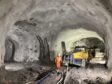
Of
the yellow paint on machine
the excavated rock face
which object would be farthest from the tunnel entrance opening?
the excavated rock face

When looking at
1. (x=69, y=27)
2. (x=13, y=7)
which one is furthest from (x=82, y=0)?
(x=69, y=27)

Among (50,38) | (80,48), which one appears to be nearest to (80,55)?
(80,48)

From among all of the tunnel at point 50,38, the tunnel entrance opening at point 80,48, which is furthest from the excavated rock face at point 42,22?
the tunnel entrance opening at point 80,48

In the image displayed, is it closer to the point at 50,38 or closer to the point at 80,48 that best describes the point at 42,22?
the point at 50,38

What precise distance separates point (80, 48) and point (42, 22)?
5.49m

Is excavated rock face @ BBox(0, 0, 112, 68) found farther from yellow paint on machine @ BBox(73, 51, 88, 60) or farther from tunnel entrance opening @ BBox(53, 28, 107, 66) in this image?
yellow paint on machine @ BBox(73, 51, 88, 60)

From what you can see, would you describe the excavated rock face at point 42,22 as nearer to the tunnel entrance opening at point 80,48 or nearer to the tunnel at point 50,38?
the tunnel at point 50,38

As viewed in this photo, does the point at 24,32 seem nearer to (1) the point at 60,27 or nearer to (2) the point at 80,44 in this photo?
(1) the point at 60,27

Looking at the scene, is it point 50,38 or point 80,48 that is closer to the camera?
point 50,38

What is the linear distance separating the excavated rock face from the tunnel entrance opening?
0.74 meters

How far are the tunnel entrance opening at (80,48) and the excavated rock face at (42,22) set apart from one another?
74 cm

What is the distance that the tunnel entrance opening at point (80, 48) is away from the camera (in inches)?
467

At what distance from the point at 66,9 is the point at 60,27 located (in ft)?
9.33

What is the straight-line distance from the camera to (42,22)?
973cm
